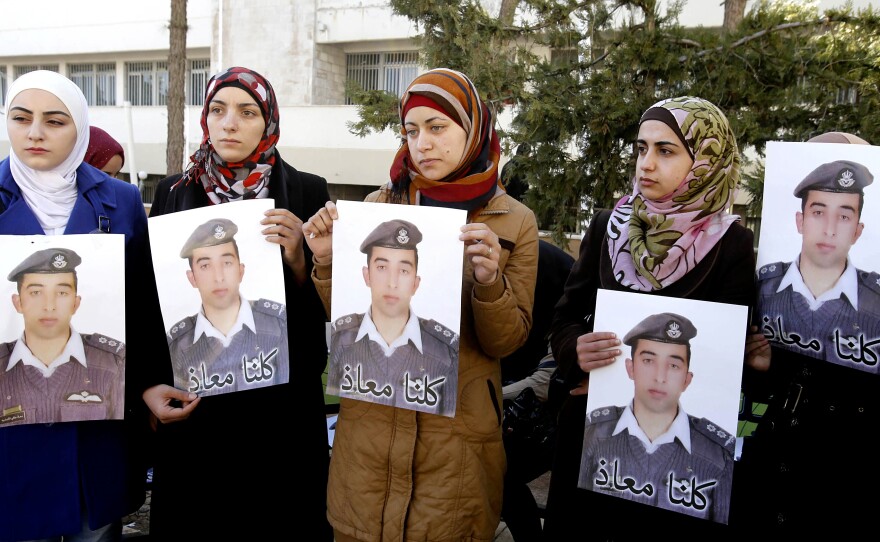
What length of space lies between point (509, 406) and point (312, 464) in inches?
43.4

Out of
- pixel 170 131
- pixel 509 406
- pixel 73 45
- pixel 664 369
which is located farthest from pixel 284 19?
pixel 664 369

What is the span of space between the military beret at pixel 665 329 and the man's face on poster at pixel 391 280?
0.61m

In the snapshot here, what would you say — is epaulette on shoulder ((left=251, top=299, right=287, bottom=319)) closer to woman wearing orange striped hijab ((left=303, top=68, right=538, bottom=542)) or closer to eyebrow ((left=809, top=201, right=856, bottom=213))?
woman wearing orange striped hijab ((left=303, top=68, right=538, bottom=542))

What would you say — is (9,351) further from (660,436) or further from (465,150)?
(660,436)

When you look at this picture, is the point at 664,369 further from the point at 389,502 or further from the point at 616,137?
the point at 616,137

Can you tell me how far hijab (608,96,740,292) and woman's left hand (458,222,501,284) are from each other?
0.42 meters

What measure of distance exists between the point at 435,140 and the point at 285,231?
539mm

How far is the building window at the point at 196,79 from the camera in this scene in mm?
20719

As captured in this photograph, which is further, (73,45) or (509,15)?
Result: (73,45)

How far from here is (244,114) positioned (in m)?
2.28

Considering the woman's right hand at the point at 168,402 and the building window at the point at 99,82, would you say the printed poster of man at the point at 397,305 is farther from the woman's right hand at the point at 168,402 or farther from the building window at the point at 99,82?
the building window at the point at 99,82

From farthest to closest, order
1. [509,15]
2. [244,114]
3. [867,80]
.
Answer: [509,15]
[867,80]
[244,114]

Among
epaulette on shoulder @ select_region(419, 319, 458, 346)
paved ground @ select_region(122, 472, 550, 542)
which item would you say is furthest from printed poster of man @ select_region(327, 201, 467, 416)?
paved ground @ select_region(122, 472, 550, 542)

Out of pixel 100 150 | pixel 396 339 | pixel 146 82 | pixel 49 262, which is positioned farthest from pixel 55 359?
pixel 146 82
